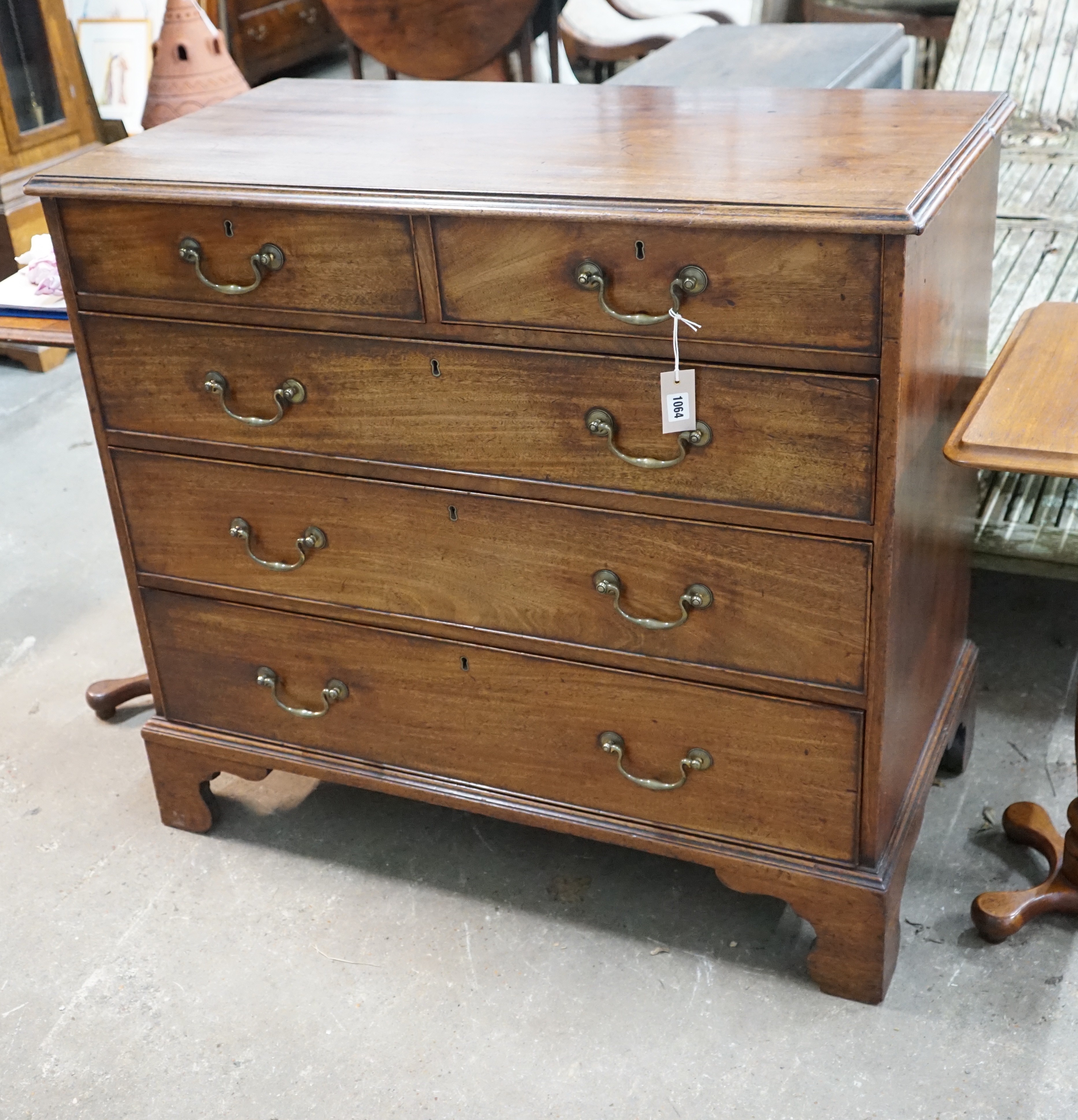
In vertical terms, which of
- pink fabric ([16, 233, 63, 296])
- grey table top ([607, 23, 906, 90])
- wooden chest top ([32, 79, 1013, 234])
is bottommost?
pink fabric ([16, 233, 63, 296])

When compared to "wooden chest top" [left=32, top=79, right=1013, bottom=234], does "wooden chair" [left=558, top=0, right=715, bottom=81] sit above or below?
below

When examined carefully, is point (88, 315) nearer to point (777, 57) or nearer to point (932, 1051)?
point (932, 1051)

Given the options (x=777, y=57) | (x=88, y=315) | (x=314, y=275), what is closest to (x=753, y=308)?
(x=314, y=275)

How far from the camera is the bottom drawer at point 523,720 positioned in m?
1.64

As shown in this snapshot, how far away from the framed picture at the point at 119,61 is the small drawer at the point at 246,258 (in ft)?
9.60

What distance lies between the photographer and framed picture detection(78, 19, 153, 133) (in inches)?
173

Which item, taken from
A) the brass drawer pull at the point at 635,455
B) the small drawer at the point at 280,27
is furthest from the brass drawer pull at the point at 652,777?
the small drawer at the point at 280,27

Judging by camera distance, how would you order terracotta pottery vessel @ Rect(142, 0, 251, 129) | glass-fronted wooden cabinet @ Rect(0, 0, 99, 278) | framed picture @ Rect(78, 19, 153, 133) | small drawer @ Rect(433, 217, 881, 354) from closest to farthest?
small drawer @ Rect(433, 217, 881, 354)
terracotta pottery vessel @ Rect(142, 0, 251, 129)
glass-fronted wooden cabinet @ Rect(0, 0, 99, 278)
framed picture @ Rect(78, 19, 153, 133)

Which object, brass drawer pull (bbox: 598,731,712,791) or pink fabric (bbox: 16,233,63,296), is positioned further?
pink fabric (bbox: 16,233,63,296)

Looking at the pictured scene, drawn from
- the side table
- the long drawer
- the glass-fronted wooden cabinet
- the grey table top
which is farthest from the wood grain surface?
the glass-fronted wooden cabinet

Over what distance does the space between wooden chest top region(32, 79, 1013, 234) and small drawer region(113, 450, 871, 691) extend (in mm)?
361

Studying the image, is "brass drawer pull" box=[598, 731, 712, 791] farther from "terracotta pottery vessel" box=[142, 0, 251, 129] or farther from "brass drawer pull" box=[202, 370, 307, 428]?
"terracotta pottery vessel" box=[142, 0, 251, 129]

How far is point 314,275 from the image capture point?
1.62 m

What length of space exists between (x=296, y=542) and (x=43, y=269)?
0.68m
